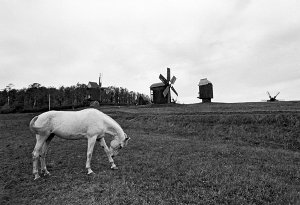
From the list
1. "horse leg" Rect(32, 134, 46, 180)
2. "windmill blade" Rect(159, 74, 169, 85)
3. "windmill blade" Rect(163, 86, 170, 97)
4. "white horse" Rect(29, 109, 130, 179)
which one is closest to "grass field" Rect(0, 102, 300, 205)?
"horse leg" Rect(32, 134, 46, 180)

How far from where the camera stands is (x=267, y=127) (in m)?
19.3

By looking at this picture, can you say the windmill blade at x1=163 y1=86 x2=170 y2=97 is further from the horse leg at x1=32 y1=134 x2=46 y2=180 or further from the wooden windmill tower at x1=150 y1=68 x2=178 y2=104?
the horse leg at x1=32 y1=134 x2=46 y2=180

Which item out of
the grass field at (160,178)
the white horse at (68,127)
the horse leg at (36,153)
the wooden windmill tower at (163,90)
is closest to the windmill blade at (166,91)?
the wooden windmill tower at (163,90)

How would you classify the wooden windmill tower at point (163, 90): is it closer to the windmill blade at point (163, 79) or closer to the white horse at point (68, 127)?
the windmill blade at point (163, 79)

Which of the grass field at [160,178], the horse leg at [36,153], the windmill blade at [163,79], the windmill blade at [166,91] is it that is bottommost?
the grass field at [160,178]

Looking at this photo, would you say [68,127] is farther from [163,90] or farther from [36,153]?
[163,90]

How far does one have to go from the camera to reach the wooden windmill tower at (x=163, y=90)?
182 ft

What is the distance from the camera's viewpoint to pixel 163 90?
56.5 m

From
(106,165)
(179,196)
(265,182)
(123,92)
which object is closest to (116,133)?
(106,165)

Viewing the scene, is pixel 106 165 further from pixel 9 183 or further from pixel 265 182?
pixel 265 182

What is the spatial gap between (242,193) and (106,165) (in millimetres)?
6351

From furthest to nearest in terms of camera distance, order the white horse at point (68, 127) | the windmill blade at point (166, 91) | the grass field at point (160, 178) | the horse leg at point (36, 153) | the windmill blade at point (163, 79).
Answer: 1. the windmill blade at point (163, 79)
2. the windmill blade at point (166, 91)
3. the white horse at point (68, 127)
4. the horse leg at point (36, 153)
5. the grass field at point (160, 178)

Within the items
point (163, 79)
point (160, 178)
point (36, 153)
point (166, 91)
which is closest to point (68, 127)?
point (36, 153)

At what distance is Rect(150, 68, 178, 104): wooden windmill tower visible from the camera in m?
55.3
